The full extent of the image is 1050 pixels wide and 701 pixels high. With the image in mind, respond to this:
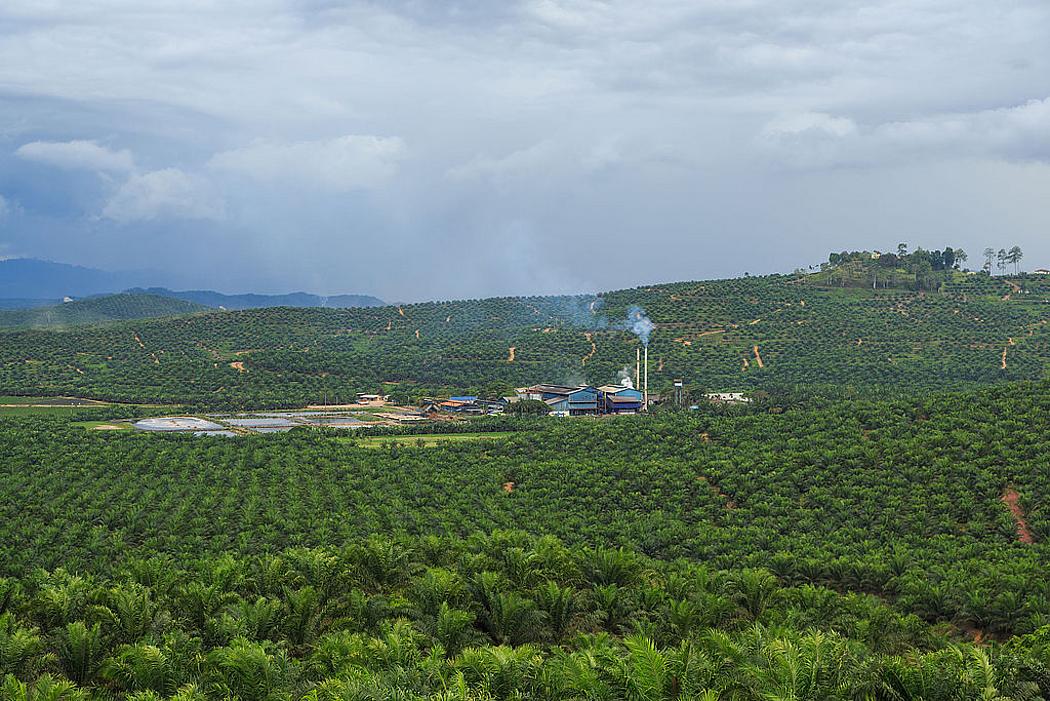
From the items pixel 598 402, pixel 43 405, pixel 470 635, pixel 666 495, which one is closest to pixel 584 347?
pixel 598 402

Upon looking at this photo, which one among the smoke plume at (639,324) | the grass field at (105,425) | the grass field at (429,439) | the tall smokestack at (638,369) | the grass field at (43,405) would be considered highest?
the smoke plume at (639,324)

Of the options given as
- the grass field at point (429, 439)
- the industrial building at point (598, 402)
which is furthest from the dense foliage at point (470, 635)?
the industrial building at point (598, 402)

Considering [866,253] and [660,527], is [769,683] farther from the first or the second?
[866,253]

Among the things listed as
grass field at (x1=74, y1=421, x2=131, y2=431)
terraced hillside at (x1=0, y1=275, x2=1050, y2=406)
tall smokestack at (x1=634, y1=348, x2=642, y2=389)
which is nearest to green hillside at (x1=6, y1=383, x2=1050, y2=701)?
grass field at (x1=74, y1=421, x2=131, y2=431)

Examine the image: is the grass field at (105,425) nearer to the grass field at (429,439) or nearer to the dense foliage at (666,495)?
the dense foliage at (666,495)

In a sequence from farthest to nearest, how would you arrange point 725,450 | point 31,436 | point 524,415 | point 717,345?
point 717,345
point 524,415
point 31,436
point 725,450

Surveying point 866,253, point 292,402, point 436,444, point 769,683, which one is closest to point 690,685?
point 769,683
